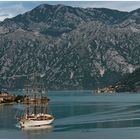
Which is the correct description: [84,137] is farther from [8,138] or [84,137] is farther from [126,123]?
[126,123]

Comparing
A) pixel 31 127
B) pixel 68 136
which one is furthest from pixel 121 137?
pixel 31 127

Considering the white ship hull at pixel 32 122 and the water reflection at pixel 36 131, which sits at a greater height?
the white ship hull at pixel 32 122

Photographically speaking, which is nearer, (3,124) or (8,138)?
(8,138)

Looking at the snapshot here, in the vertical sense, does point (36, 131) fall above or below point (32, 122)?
below

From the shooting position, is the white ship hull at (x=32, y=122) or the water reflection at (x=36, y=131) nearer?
the water reflection at (x=36, y=131)

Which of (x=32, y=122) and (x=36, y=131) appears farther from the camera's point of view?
(x=32, y=122)

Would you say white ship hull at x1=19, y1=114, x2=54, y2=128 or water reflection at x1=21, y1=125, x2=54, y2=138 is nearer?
water reflection at x1=21, y1=125, x2=54, y2=138

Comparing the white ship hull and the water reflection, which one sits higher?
the white ship hull

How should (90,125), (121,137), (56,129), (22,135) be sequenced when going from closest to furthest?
(121,137)
(22,135)
(56,129)
(90,125)

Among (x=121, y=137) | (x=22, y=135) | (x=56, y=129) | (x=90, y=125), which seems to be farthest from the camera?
(x=90, y=125)

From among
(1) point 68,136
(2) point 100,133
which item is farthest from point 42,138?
(2) point 100,133
